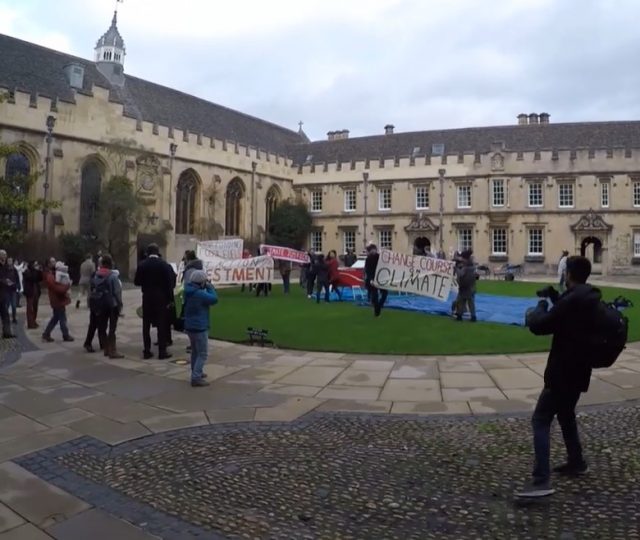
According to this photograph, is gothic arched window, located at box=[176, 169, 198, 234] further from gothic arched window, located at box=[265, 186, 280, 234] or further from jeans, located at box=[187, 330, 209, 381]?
jeans, located at box=[187, 330, 209, 381]

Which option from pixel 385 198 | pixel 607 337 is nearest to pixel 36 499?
pixel 607 337

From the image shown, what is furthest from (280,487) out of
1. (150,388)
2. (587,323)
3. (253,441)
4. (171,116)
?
(171,116)

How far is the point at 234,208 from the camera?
38.4m

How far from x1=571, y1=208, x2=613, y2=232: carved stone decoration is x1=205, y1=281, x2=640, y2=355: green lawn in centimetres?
2308

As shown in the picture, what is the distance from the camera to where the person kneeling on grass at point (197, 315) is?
6.96 m

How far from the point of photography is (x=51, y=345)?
971 centimetres

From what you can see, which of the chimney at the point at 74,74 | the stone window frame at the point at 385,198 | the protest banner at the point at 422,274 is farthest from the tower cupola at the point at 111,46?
the protest banner at the point at 422,274

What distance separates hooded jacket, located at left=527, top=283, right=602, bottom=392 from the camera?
11.9 feet

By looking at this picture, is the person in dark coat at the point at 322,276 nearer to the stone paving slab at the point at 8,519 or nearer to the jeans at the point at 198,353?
the jeans at the point at 198,353

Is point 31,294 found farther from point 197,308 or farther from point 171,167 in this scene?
point 171,167

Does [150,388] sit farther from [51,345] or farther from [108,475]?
[51,345]

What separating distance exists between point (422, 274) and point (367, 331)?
373 centimetres

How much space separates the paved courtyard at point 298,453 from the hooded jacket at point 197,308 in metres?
0.76

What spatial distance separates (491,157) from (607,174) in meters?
7.55
